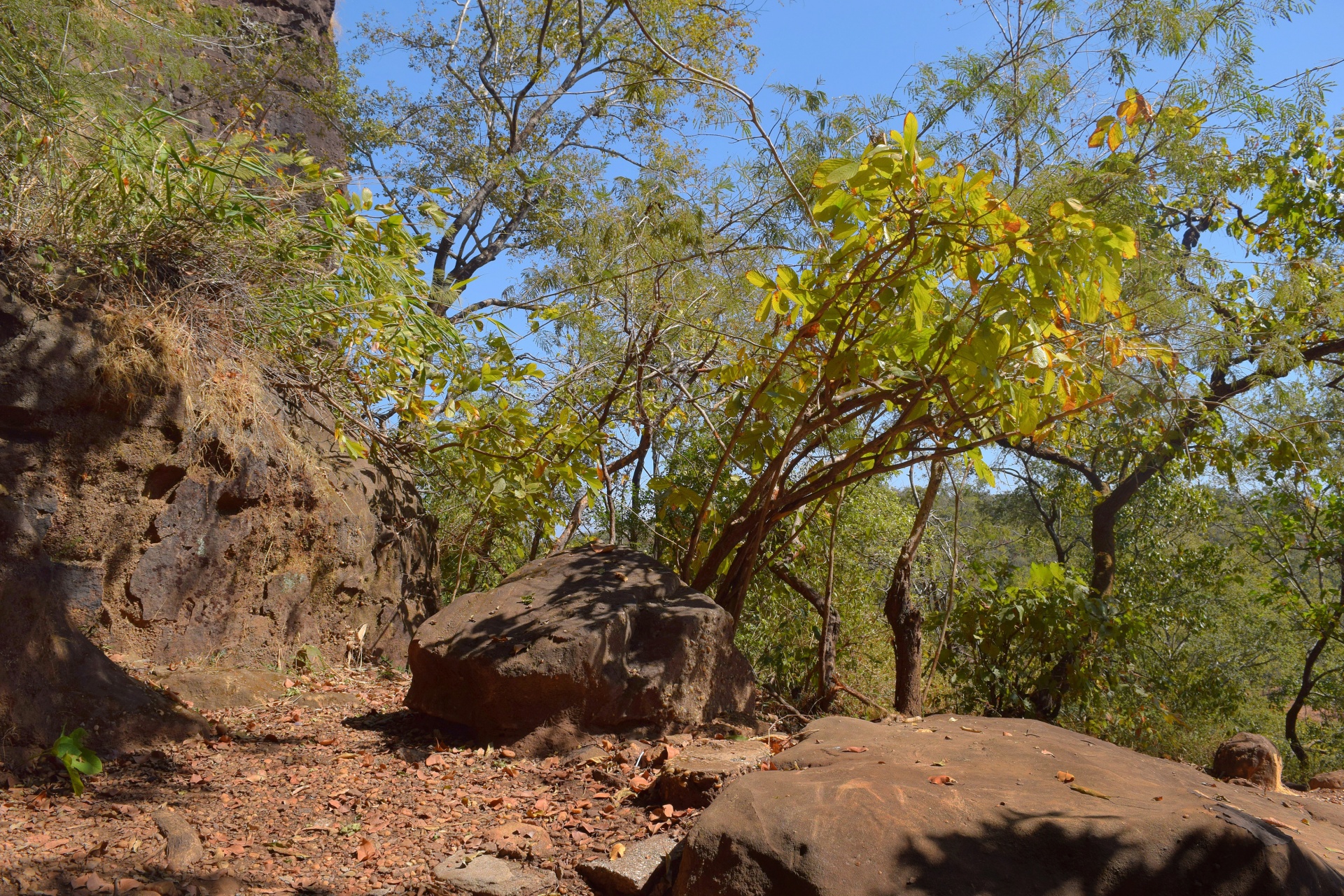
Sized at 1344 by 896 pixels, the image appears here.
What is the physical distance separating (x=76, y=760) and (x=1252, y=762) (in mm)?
4974

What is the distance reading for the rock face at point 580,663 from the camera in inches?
137

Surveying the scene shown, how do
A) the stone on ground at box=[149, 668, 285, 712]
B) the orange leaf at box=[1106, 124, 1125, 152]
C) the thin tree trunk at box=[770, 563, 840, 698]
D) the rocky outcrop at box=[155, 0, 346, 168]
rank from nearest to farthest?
the orange leaf at box=[1106, 124, 1125, 152] → the stone on ground at box=[149, 668, 285, 712] → the thin tree trunk at box=[770, 563, 840, 698] → the rocky outcrop at box=[155, 0, 346, 168]

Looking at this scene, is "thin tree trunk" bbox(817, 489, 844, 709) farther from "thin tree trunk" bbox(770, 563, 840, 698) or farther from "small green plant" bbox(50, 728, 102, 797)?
"small green plant" bbox(50, 728, 102, 797)

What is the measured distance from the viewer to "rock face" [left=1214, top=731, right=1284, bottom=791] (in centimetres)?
412

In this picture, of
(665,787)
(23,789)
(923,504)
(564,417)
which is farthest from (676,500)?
(23,789)

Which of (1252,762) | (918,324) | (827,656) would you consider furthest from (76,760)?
(1252,762)

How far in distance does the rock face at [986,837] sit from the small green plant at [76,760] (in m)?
1.94

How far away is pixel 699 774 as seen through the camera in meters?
2.80

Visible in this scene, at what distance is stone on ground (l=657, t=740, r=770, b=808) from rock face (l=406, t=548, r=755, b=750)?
430 mm

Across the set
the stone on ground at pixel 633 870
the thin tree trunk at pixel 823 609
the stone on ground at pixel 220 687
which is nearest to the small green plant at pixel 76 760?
the stone on ground at pixel 220 687

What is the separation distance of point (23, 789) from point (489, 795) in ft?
4.70

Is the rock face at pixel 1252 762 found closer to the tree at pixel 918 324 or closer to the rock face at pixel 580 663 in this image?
the tree at pixel 918 324

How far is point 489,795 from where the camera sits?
3.08 metres

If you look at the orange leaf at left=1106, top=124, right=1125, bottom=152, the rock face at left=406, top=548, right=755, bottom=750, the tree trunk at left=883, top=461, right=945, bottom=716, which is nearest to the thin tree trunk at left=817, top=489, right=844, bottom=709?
the tree trunk at left=883, top=461, right=945, bottom=716
